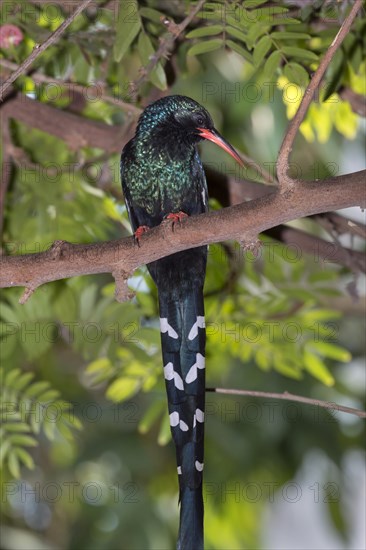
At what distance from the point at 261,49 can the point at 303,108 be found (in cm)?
85

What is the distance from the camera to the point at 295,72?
315 cm

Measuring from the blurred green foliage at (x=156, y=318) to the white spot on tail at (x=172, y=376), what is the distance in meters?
0.47

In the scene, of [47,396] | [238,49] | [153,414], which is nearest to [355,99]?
[238,49]

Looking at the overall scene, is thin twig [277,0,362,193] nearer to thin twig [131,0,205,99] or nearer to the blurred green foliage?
the blurred green foliage

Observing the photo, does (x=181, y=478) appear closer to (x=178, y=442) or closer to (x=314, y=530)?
(x=178, y=442)

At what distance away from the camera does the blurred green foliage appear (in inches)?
136

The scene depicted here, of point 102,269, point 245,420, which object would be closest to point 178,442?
point 102,269

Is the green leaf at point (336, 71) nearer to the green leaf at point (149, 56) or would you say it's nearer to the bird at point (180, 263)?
the bird at point (180, 263)

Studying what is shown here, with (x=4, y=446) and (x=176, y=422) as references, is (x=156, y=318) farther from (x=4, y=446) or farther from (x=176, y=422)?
(x=176, y=422)

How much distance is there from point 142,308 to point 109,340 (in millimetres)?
203

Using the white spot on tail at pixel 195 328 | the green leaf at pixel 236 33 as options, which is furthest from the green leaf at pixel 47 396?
the green leaf at pixel 236 33

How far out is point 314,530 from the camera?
6.44m

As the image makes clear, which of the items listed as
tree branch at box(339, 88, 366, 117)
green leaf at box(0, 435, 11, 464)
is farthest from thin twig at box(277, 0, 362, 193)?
green leaf at box(0, 435, 11, 464)

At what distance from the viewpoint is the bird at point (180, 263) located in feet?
8.76
